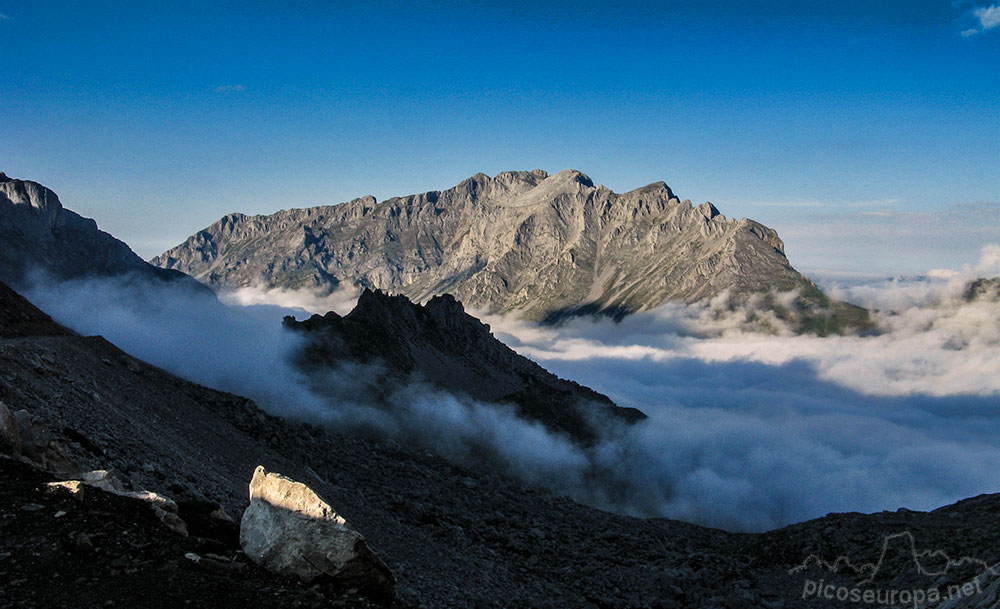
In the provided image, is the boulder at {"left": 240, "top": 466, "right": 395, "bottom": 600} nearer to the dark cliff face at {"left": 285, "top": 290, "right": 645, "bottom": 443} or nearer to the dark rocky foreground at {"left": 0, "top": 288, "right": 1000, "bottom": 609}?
the dark rocky foreground at {"left": 0, "top": 288, "right": 1000, "bottom": 609}

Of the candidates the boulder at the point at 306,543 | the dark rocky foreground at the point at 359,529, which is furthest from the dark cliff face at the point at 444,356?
the boulder at the point at 306,543

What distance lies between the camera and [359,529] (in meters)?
36.5

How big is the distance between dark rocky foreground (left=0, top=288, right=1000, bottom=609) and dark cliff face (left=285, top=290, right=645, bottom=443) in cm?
8260

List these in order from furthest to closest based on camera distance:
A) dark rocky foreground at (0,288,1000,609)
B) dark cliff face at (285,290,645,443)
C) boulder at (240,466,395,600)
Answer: dark cliff face at (285,290,645,443) → boulder at (240,466,395,600) → dark rocky foreground at (0,288,1000,609)

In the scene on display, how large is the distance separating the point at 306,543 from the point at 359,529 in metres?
18.8

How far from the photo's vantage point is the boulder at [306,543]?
18734 mm

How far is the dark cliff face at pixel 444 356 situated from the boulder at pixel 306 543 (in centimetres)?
11645

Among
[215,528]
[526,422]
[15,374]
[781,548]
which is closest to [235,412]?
[15,374]

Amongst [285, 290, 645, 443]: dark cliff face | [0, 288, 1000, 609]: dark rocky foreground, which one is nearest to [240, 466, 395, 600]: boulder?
[0, 288, 1000, 609]: dark rocky foreground

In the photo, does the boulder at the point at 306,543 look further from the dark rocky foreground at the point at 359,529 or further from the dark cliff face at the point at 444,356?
the dark cliff face at the point at 444,356

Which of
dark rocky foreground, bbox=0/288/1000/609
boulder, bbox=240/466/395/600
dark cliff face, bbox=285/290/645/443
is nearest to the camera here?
dark rocky foreground, bbox=0/288/1000/609

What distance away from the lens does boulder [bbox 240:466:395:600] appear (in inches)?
738

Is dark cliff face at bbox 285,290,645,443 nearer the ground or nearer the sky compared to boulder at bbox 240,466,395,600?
nearer the sky

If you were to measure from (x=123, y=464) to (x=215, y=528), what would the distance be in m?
8.66
